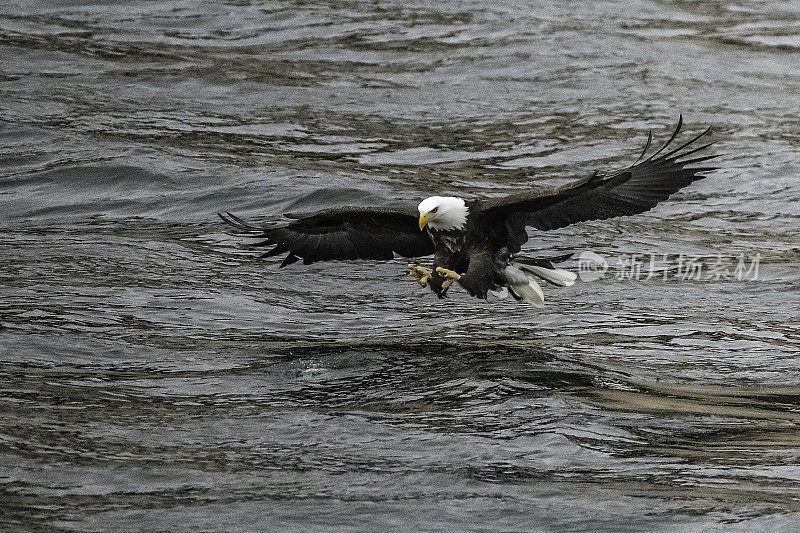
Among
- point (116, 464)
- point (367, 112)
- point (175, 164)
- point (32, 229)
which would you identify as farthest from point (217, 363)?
point (367, 112)

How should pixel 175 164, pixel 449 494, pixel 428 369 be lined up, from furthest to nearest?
pixel 175 164 → pixel 428 369 → pixel 449 494

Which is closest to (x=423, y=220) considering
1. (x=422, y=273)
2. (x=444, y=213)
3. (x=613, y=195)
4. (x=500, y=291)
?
(x=444, y=213)

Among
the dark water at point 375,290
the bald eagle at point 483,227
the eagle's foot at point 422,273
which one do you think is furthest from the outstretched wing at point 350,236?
the dark water at point 375,290

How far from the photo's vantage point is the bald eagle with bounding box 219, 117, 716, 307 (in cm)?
652

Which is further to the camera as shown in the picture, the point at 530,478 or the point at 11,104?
the point at 11,104

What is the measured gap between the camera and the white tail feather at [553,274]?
22.2 feet

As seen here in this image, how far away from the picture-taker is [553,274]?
6793mm

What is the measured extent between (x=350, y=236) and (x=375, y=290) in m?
1.29

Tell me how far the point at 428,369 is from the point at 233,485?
1796 mm

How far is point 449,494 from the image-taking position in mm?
4906

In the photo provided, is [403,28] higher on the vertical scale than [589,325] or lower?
higher

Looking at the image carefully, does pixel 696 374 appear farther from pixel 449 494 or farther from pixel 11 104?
pixel 11 104

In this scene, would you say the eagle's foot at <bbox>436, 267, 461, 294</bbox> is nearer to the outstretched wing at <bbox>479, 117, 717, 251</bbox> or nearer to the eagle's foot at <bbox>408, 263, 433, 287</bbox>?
the eagle's foot at <bbox>408, 263, 433, 287</bbox>

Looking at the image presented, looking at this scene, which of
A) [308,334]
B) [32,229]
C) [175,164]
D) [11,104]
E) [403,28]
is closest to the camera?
[308,334]
